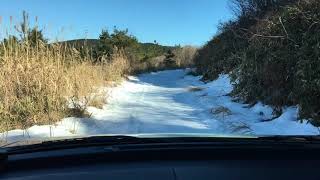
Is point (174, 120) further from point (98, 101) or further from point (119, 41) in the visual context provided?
point (119, 41)

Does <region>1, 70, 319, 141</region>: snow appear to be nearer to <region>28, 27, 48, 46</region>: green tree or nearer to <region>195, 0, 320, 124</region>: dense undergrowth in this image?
<region>195, 0, 320, 124</region>: dense undergrowth

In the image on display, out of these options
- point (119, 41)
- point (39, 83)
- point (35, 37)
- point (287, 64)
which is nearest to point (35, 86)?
point (39, 83)

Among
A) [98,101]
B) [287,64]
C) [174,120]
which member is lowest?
[174,120]

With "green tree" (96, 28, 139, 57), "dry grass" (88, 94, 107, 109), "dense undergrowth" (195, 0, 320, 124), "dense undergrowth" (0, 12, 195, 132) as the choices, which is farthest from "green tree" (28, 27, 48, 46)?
"green tree" (96, 28, 139, 57)

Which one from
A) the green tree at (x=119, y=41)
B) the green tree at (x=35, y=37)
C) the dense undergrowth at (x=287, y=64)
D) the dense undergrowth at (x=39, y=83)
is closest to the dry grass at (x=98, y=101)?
the dense undergrowth at (x=39, y=83)

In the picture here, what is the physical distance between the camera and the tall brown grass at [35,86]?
9.10 m

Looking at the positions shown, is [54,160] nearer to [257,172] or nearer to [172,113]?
[257,172]

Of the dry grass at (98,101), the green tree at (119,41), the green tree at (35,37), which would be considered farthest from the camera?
the green tree at (119,41)

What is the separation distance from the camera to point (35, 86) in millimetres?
9859

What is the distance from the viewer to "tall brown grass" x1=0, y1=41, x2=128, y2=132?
9102mm

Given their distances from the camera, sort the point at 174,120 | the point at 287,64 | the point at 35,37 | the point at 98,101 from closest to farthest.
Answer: the point at 174,120 < the point at 287,64 < the point at 35,37 < the point at 98,101

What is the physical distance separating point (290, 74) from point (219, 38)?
1365 cm

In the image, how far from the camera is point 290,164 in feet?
6.88

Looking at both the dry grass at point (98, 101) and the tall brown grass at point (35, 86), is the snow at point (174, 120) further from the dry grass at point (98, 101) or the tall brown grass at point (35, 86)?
the tall brown grass at point (35, 86)
